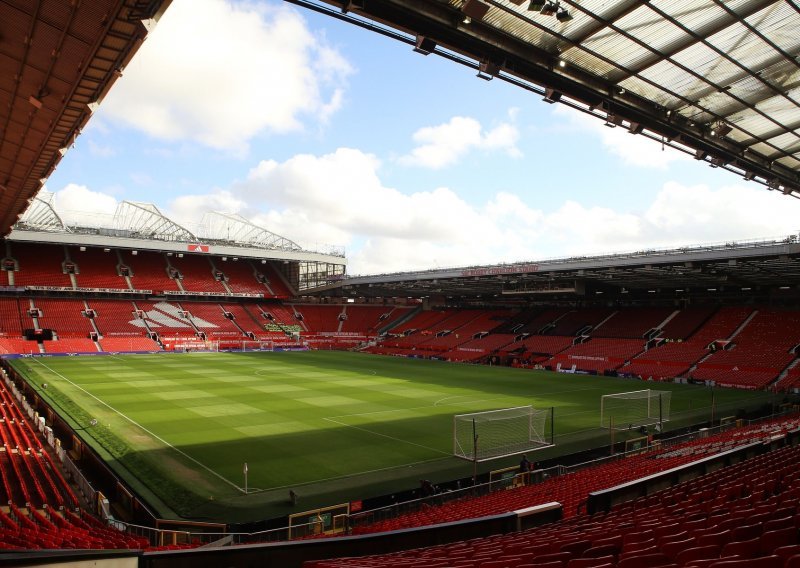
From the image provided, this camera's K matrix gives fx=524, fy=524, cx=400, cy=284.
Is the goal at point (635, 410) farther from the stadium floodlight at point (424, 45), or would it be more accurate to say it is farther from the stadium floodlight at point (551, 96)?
the stadium floodlight at point (424, 45)

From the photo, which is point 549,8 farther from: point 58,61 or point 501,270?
point 501,270

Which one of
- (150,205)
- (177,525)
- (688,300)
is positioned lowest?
(177,525)

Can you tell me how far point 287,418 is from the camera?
1010 inches

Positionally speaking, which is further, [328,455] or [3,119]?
[328,455]

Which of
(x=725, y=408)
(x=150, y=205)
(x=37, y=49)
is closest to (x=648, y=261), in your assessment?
(x=725, y=408)

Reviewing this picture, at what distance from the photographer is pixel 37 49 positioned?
36.4ft

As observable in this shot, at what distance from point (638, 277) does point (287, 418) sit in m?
33.2

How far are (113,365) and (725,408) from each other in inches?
1770

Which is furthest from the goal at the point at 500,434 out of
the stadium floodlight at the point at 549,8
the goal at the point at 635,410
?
the stadium floodlight at the point at 549,8

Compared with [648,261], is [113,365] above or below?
below

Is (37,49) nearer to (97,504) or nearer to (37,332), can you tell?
(97,504)

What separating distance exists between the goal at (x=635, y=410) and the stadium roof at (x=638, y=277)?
483 inches

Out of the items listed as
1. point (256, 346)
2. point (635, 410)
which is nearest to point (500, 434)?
point (635, 410)

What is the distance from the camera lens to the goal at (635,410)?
24328 millimetres
